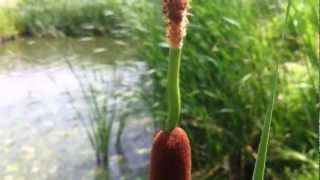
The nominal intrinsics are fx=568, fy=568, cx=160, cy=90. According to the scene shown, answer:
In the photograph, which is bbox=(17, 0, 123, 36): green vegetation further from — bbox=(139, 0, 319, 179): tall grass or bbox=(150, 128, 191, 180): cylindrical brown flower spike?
bbox=(150, 128, 191, 180): cylindrical brown flower spike

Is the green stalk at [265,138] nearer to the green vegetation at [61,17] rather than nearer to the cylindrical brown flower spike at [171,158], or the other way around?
the cylindrical brown flower spike at [171,158]

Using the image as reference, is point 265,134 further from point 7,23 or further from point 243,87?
point 7,23

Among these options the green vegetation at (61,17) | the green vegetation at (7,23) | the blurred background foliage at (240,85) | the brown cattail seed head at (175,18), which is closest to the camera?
the brown cattail seed head at (175,18)

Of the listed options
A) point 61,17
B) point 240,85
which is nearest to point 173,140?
point 240,85

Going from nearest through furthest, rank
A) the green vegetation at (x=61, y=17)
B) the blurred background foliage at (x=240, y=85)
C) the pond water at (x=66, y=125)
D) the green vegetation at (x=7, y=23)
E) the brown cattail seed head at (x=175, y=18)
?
the brown cattail seed head at (x=175, y=18) → the blurred background foliage at (x=240, y=85) → the pond water at (x=66, y=125) → the green vegetation at (x=61, y=17) → the green vegetation at (x=7, y=23)

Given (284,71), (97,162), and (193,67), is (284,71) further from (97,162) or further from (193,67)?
(97,162)

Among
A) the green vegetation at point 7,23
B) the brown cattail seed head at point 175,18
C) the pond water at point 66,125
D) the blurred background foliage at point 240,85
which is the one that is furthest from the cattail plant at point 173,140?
the green vegetation at point 7,23
